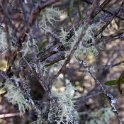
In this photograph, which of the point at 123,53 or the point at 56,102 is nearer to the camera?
the point at 56,102

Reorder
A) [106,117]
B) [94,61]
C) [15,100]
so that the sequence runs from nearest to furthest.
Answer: [15,100], [106,117], [94,61]

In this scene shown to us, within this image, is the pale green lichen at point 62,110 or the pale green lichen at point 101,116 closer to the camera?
the pale green lichen at point 62,110

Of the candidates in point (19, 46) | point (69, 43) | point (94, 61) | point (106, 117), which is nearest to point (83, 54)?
point (69, 43)

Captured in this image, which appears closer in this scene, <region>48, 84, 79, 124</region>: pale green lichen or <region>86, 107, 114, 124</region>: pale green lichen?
<region>48, 84, 79, 124</region>: pale green lichen

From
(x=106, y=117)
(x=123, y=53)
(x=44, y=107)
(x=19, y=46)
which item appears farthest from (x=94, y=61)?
(x=19, y=46)

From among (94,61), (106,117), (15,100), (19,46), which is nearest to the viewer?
(19,46)

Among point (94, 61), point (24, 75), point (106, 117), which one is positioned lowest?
point (106, 117)

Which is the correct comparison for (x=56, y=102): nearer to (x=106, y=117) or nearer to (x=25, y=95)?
(x=25, y=95)

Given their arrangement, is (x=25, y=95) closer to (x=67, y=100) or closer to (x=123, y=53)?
(x=67, y=100)

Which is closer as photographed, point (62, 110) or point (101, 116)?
point (62, 110)

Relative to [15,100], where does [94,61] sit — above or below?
above
